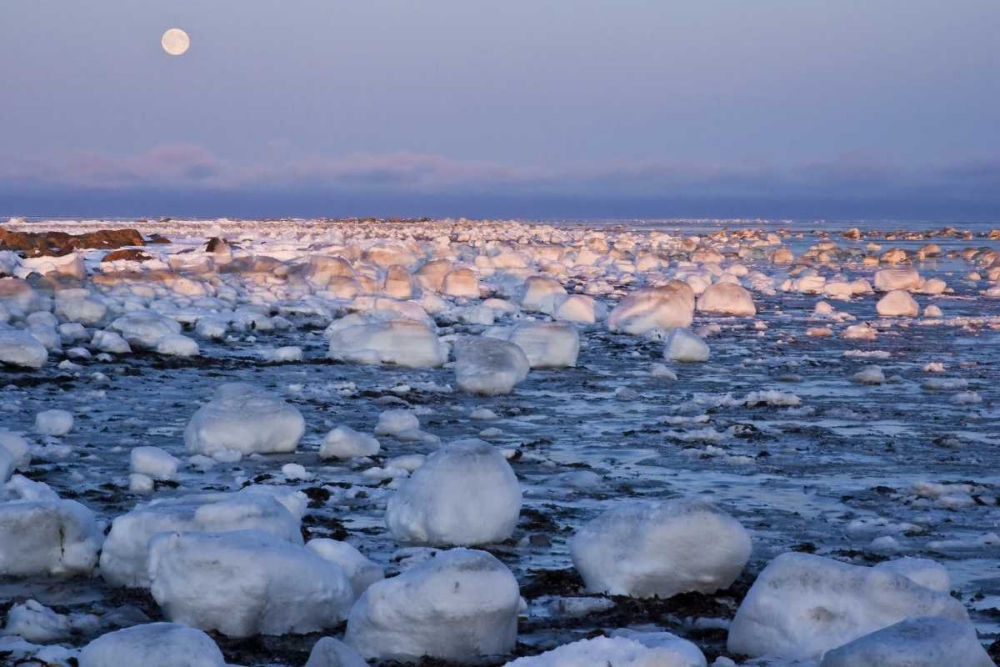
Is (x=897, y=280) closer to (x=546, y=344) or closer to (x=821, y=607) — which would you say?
(x=546, y=344)

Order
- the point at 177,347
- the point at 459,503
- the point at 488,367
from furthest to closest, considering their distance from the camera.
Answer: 1. the point at 177,347
2. the point at 488,367
3. the point at 459,503

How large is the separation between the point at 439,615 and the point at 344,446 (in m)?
2.68

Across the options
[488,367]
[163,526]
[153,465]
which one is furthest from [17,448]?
[488,367]

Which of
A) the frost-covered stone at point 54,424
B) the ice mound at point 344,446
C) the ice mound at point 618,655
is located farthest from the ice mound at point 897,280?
the ice mound at point 618,655

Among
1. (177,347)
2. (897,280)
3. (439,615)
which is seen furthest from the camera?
(897,280)

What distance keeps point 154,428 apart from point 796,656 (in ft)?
14.4

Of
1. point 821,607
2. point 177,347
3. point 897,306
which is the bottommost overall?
point 897,306

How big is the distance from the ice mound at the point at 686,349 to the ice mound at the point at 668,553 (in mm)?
6031

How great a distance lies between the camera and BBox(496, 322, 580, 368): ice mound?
9367mm

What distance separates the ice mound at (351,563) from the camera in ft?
12.5

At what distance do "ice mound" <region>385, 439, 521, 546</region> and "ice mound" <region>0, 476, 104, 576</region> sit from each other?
3.57ft

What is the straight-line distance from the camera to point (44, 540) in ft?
12.9

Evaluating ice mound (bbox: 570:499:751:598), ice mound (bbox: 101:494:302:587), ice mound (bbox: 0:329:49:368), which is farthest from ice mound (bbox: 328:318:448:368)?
ice mound (bbox: 570:499:751:598)

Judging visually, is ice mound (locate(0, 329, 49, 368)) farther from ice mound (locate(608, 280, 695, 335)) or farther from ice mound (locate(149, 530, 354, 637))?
ice mound (locate(608, 280, 695, 335))
